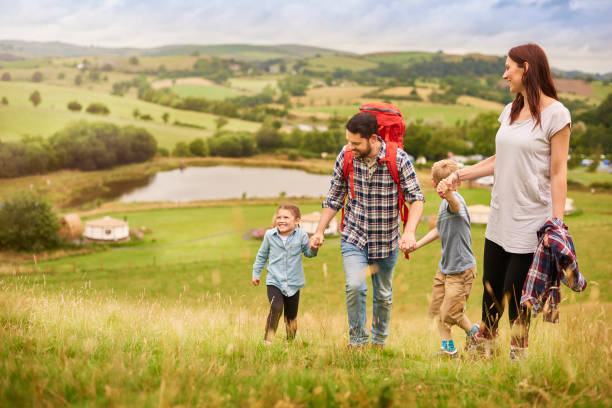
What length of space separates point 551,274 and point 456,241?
1.31 m

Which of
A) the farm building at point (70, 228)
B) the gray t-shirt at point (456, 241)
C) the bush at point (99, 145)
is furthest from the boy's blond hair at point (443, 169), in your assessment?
the bush at point (99, 145)

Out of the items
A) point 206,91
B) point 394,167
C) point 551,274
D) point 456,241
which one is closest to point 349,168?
point 394,167

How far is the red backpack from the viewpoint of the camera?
4.29m

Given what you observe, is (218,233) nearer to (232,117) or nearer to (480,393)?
(480,393)

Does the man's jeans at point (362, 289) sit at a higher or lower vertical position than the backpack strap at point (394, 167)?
lower

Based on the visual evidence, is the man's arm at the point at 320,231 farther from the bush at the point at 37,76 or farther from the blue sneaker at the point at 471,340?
the bush at the point at 37,76

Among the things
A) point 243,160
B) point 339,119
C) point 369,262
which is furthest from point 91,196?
point 369,262

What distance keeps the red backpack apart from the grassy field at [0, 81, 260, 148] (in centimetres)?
10194

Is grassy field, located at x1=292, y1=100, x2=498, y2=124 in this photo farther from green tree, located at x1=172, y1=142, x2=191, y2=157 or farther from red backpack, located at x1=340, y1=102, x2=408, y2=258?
red backpack, located at x1=340, y1=102, x2=408, y2=258

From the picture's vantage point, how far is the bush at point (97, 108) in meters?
116

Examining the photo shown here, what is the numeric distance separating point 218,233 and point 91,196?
125 feet

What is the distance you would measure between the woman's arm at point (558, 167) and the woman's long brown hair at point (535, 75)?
0.63ft

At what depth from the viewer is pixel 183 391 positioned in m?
2.60

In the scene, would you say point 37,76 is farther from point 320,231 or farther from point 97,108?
point 320,231
